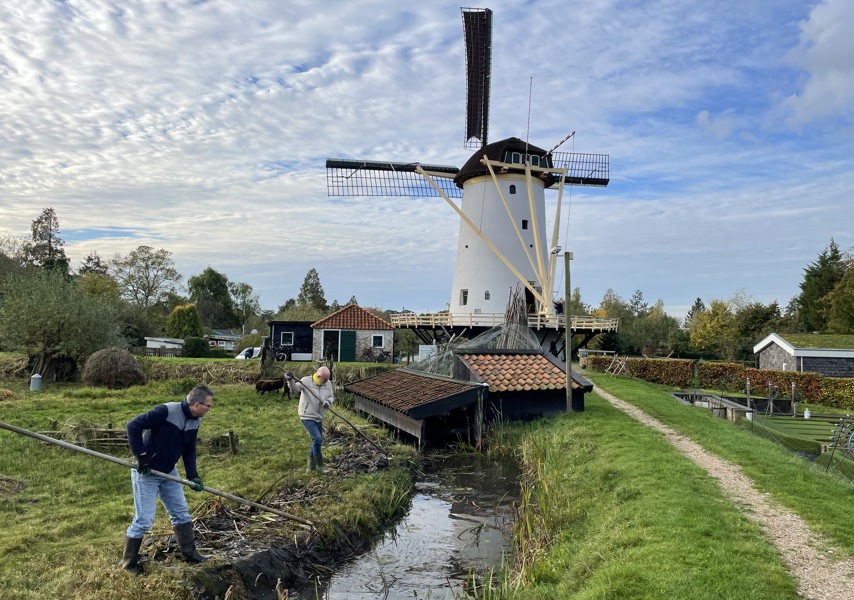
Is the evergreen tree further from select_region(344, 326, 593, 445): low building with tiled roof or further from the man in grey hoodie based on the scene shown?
the man in grey hoodie

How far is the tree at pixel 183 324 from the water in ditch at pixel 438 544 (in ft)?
135

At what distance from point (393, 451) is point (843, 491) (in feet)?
25.7

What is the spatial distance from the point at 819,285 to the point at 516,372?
42461 mm

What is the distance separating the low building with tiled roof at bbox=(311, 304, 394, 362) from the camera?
3350cm

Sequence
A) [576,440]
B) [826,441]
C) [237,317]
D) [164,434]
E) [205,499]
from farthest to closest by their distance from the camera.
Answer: [237,317], [826,441], [576,440], [205,499], [164,434]

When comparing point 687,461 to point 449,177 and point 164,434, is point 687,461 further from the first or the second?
point 449,177

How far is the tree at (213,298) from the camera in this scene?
224 ft

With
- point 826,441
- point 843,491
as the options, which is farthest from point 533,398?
point 826,441

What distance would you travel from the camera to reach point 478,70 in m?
31.9

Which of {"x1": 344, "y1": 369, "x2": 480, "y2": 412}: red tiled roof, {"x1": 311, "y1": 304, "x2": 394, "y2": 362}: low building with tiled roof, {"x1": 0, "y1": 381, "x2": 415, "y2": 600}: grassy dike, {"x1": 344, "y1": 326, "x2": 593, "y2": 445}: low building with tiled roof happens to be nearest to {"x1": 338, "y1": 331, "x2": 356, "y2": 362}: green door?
{"x1": 311, "y1": 304, "x2": 394, "y2": 362}: low building with tiled roof

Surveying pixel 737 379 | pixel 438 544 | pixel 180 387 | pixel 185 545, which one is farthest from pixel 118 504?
pixel 737 379

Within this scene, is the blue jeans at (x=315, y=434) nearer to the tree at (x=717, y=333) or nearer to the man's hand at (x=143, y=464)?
the man's hand at (x=143, y=464)

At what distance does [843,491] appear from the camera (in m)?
8.52

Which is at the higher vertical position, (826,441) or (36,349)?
(36,349)
